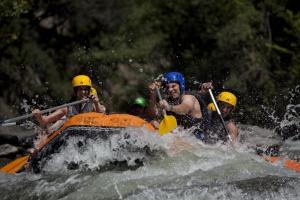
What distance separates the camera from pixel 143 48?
17812mm

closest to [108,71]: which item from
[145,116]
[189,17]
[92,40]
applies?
[92,40]

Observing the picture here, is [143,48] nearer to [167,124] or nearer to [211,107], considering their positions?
[211,107]

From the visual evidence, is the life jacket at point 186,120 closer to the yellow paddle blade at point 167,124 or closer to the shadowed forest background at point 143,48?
the yellow paddle blade at point 167,124

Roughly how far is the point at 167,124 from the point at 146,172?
2.76 ft

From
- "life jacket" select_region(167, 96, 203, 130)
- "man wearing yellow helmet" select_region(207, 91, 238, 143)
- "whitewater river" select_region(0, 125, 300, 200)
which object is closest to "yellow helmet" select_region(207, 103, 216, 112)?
"man wearing yellow helmet" select_region(207, 91, 238, 143)

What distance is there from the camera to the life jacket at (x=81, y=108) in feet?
29.3

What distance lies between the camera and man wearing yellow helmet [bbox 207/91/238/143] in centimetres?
855

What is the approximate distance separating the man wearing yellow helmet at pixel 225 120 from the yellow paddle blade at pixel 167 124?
78 centimetres

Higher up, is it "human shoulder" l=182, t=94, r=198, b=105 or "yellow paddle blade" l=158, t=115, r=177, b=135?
"human shoulder" l=182, t=94, r=198, b=105

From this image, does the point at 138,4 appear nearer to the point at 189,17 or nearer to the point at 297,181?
the point at 189,17

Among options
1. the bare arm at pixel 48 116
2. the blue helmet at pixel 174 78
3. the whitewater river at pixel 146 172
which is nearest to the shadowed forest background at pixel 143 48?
the bare arm at pixel 48 116

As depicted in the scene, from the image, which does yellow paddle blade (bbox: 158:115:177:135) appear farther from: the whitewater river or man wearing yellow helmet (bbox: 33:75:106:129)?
man wearing yellow helmet (bbox: 33:75:106:129)

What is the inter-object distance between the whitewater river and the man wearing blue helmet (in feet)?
1.29

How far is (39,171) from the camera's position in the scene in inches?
300
